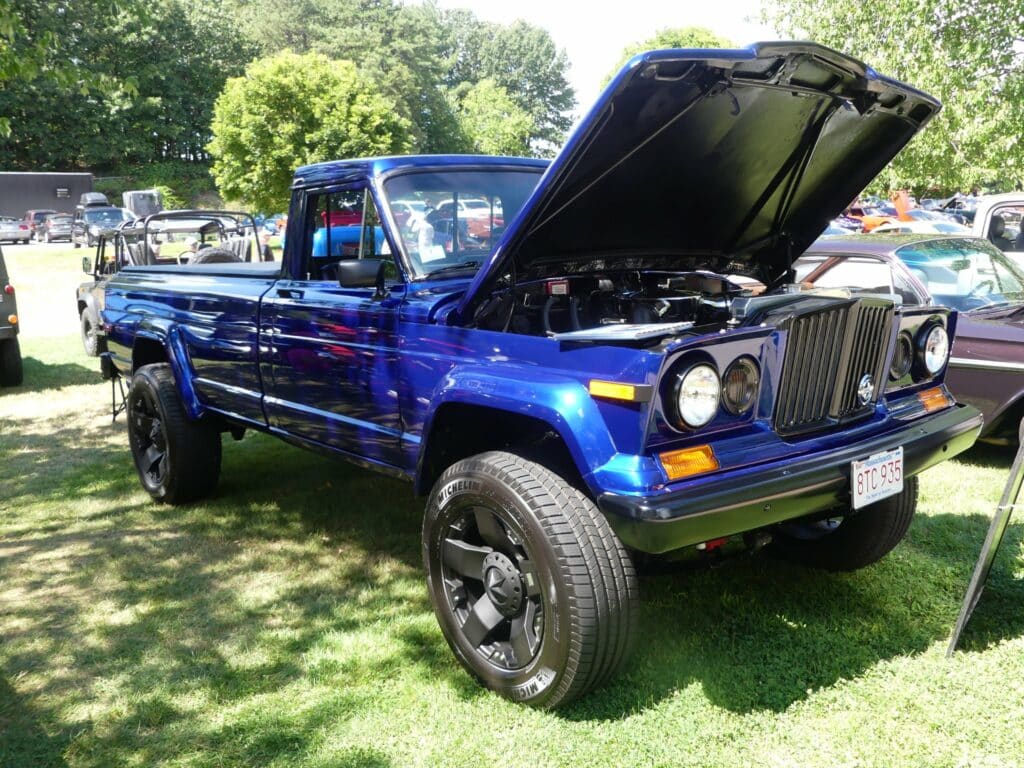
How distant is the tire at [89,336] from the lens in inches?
432

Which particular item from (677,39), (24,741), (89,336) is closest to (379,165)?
(24,741)

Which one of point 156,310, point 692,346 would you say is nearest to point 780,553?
point 692,346

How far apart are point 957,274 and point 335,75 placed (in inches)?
1032

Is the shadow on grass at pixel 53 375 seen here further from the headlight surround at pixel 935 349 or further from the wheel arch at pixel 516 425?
the headlight surround at pixel 935 349

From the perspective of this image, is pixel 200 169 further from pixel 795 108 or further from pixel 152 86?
pixel 795 108

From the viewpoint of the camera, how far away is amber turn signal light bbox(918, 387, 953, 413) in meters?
3.50

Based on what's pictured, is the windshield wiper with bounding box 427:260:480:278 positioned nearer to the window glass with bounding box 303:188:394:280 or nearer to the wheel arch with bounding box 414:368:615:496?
the window glass with bounding box 303:188:394:280

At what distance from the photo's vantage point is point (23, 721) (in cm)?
307

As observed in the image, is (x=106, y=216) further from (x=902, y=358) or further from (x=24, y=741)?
(x=902, y=358)

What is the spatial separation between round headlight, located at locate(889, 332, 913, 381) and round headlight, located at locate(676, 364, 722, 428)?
119 centimetres

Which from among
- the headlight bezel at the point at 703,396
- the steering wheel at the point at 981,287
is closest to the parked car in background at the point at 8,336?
the headlight bezel at the point at 703,396

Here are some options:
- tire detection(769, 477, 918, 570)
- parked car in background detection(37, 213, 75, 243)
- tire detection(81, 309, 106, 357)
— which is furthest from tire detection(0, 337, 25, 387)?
parked car in background detection(37, 213, 75, 243)

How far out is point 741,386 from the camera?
2.82m

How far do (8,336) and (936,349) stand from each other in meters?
9.11
